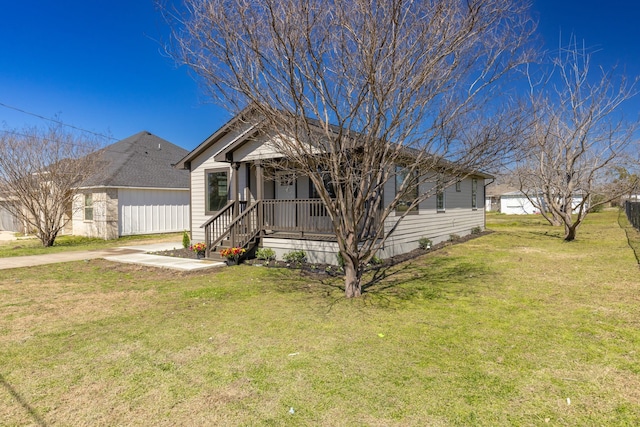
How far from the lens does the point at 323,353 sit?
13.0 ft

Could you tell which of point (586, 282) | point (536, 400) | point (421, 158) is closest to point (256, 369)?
point (536, 400)

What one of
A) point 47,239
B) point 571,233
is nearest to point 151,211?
point 47,239

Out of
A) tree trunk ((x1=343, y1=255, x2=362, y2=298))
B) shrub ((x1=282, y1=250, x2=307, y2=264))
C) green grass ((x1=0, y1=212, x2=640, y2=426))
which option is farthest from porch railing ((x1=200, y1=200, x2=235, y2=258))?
tree trunk ((x1=343, y1=255, x2=362, y2=298))

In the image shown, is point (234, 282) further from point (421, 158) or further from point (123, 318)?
point (421, 158)

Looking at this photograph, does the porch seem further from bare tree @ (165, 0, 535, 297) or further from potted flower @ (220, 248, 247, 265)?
bare tree @ (165, 0, 535, 297)

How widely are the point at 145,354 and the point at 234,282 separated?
3632mm

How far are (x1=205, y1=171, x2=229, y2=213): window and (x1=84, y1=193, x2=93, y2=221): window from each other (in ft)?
27.8

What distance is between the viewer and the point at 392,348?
13.4 ft

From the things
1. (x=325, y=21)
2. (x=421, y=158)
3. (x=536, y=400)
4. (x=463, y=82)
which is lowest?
(x=536, y=400)

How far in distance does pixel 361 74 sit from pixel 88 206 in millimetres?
16694

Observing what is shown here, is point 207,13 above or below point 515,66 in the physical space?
above

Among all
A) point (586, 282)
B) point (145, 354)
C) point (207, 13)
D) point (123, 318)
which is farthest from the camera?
point (586, 282)

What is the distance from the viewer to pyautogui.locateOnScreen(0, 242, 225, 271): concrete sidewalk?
952cm

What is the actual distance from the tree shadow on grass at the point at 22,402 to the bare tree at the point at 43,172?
13210 mm
